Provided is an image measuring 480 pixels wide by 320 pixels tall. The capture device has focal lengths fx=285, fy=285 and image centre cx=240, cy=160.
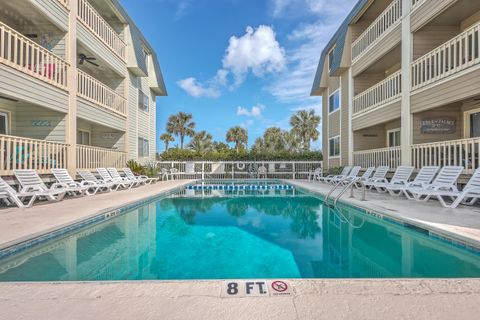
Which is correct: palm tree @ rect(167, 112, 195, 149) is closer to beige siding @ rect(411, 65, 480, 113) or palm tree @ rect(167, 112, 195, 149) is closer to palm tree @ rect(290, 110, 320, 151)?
palm tree @ rect(290, 110, 320, 151)

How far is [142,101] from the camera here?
16562 millimetres

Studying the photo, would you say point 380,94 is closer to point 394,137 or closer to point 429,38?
point 394,137

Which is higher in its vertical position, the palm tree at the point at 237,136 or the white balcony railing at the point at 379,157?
the palm tree at the point at 237,136

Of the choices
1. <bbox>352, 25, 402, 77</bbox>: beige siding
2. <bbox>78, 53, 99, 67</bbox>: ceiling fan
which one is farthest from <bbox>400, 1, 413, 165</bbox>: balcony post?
<bbox>78, 53, 99, 67</bbox>: ceiling fan

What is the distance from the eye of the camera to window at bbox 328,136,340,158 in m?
15.5

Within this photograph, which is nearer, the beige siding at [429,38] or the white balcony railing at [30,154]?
the white balcony railing at [30,154]

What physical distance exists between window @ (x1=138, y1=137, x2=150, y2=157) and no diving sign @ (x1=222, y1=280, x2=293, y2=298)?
14679mm

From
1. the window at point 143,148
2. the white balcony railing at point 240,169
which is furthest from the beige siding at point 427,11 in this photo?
the window at point 143,148

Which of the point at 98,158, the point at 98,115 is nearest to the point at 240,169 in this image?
the point at 98,158

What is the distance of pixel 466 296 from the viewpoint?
236 cm

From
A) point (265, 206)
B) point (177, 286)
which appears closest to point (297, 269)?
point (177, 286)

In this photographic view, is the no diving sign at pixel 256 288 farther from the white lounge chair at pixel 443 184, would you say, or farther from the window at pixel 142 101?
the window at pixel 142 101

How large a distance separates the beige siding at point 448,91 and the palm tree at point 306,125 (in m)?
25.0

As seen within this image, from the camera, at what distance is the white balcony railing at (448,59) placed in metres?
7.09
